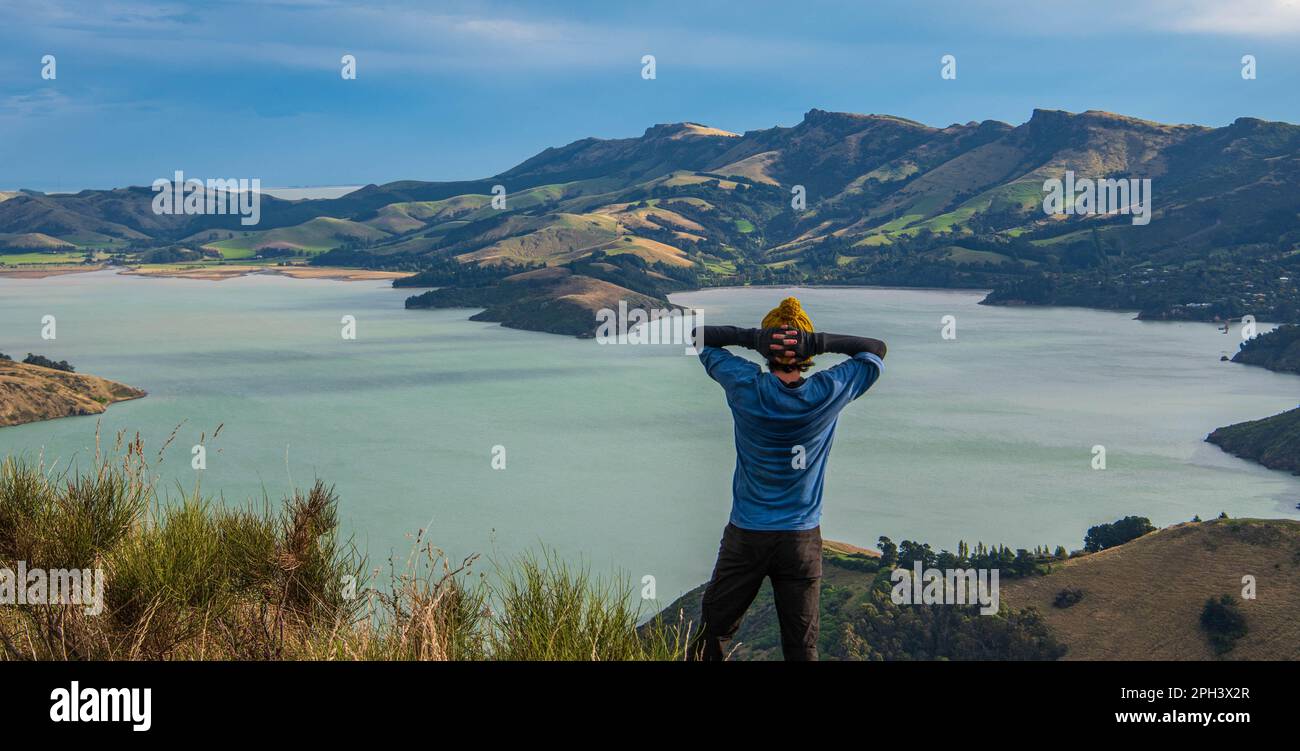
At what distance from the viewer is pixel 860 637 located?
35438 mm

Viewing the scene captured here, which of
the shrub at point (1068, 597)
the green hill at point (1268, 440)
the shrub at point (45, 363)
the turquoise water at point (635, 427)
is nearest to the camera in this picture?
the shrub at point (1068, 597)

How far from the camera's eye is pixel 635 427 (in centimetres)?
7981

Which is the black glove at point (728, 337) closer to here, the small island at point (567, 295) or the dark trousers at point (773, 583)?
the dark trousers at point (773, 583)

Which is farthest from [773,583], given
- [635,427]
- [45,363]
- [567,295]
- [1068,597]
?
[567,295]

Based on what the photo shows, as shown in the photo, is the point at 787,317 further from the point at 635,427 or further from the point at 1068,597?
the point at 635,427

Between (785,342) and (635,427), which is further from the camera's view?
(635,427)

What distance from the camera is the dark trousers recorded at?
4.73 meters

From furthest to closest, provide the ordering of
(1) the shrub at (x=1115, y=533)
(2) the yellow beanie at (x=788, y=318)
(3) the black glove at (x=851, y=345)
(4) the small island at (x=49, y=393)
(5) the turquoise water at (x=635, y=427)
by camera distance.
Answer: (4) the small island at (x=49, y=393) < (5) the turquoise water at (x=635, y=427) < (1) the shrub at (x=1115, y=533) < (3) the black glove at (x=851, y=345) < (2) the yellow beanie at (x=788, y=318)

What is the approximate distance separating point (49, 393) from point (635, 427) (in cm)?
4153

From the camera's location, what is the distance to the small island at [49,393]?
241 feet

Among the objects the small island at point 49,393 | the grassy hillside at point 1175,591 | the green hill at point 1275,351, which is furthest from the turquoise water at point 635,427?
the grassy hillside at point 1175,591

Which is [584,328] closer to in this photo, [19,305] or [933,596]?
[19,305]
